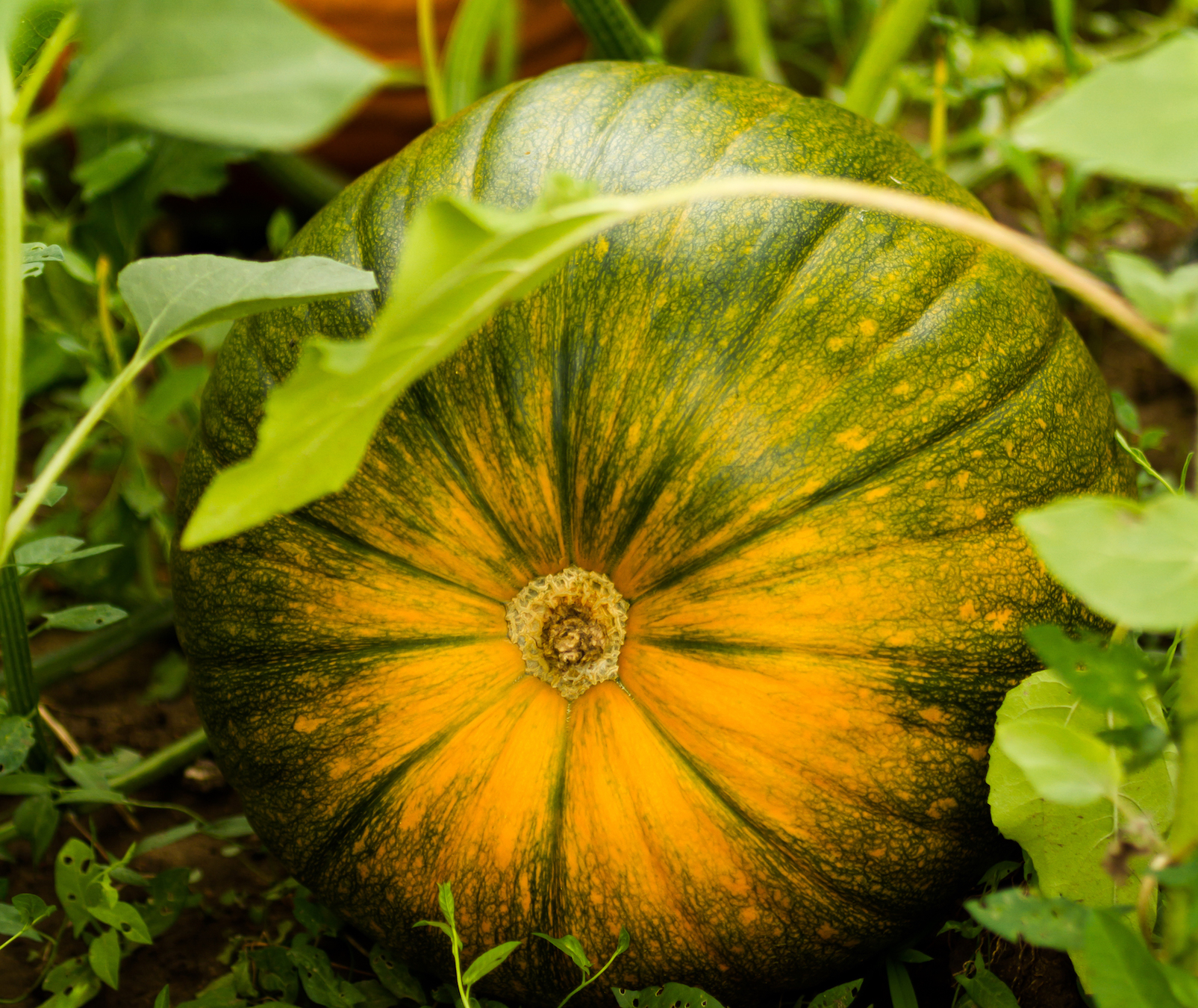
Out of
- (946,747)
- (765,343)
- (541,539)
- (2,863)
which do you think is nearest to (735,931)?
(946,747)

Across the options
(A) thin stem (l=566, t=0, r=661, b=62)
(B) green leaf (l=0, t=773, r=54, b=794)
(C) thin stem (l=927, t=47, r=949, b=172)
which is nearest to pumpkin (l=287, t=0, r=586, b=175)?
(A) thin stem (l=566, t=0, r=661, b=62)

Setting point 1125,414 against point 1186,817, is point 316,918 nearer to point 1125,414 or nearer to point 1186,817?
point 1186,817

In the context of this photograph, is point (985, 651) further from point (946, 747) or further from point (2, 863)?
point (2, 863)

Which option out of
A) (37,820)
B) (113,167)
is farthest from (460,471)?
(113,167)

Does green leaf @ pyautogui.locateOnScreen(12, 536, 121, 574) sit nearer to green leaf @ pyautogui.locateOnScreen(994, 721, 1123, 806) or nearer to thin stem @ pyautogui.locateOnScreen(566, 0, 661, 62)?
green leaf @ pyautogui.locateOnScreen(994, 721, 1123, 806)

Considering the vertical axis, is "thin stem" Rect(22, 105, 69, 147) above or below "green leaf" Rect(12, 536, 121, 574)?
above

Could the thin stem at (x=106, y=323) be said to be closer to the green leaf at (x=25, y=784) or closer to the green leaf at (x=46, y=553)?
the green leaf at (x=46, y=553)

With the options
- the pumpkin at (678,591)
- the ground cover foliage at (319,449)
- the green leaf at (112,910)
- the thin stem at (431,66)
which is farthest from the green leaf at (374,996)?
the thin stem at (431,66)
